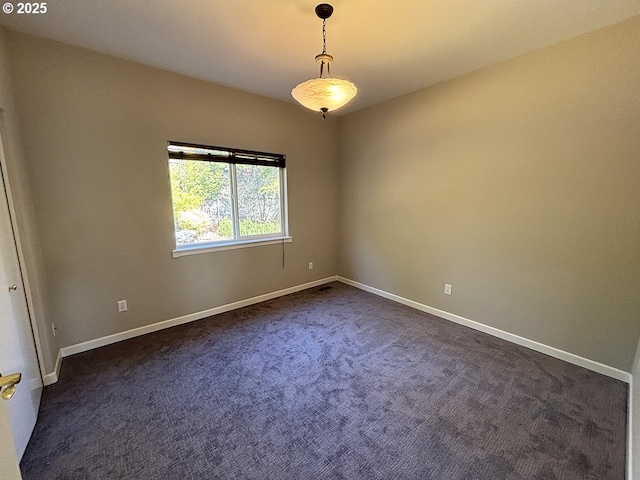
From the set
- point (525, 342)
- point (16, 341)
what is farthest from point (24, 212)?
point (525, 342)


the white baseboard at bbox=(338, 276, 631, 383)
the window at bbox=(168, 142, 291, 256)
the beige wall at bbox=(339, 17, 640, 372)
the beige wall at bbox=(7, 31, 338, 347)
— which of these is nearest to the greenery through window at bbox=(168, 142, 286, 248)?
the window at bbox=(168, 142, 291, 256)

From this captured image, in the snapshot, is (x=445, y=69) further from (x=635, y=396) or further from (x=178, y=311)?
(x=178, y=311)

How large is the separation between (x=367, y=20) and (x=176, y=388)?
3.02 meters

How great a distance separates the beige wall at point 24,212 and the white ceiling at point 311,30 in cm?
55

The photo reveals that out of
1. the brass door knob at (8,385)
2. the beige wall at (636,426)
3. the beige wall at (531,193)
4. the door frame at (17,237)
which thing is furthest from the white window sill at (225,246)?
the beige wall at (636,426)

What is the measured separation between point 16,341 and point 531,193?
154 inches

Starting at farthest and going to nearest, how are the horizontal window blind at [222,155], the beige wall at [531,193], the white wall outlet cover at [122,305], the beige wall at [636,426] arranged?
the horizontal window blind at [222,155] → the white wall outlet cover at [122,305] → the beige wall at [531,193] → the beige wall at [636,426]

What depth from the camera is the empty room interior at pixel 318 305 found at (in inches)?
64.7

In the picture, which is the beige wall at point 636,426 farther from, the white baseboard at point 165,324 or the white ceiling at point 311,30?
the white baseboard at point 165,324

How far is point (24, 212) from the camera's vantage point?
1980 millimetres

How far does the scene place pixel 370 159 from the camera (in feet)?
12.6

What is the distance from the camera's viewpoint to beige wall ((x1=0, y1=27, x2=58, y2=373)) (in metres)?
1.88

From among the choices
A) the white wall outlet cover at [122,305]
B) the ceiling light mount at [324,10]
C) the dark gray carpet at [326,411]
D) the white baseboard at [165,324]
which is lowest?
the dark gray carpet at [326,411]

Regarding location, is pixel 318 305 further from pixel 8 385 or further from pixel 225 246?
pixel 8 385
